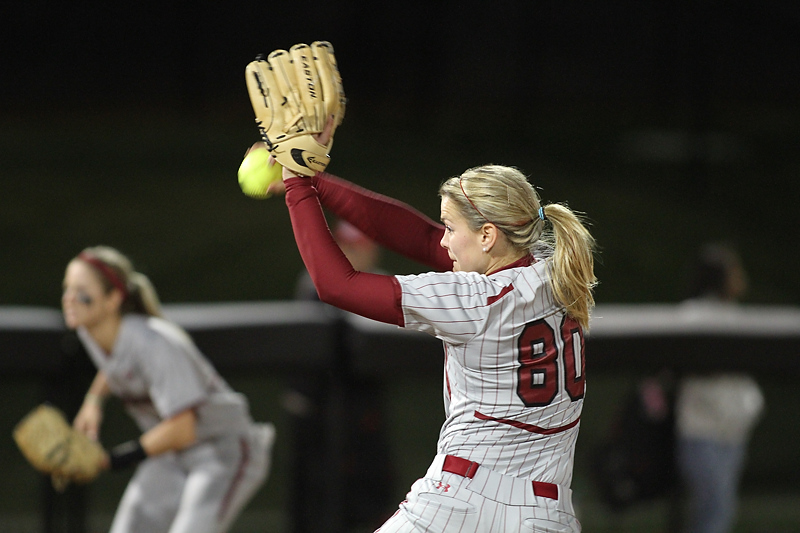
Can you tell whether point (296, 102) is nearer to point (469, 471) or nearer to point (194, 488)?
point (469, 471)

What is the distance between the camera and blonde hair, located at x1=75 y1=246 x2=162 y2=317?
12.0ft

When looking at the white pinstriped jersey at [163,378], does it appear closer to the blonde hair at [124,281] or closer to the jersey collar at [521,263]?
the blonde hair at [124,281]

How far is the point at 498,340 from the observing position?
1982 millimetres

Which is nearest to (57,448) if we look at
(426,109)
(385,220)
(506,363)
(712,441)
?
(385,220)

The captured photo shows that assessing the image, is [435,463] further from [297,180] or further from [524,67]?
[524,67]

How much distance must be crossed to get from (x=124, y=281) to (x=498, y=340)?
6.95 ft

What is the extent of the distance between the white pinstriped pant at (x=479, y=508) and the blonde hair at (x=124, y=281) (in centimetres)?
197

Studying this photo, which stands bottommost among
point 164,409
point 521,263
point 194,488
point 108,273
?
point 194,488

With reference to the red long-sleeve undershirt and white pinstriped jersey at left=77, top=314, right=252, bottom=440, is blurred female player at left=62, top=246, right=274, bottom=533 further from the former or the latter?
the red long-sleeve undershirt

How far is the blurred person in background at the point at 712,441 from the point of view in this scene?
4.49m

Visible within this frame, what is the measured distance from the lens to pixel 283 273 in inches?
340

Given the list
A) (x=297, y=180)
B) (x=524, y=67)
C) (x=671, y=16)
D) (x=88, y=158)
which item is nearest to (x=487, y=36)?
(x=524, y=67)

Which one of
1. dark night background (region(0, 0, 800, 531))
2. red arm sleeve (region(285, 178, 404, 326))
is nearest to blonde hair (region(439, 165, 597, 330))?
red arm sleeve (region(285, 178, 404, 326))

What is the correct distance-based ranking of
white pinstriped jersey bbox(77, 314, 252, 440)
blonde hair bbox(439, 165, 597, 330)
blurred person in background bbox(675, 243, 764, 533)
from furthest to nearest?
1. blurred person in background bbox(675, 243, 764, 533)
2. white pinstriped jersey bbox(77, 314, 252, 440)
3. blonde hair bbox(439, 165, 597, 330)
